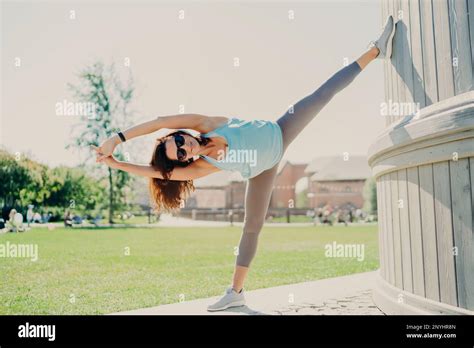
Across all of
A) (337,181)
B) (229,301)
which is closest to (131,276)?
(229,301)

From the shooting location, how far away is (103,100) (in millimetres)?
25484

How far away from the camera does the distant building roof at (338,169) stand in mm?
→ 48562

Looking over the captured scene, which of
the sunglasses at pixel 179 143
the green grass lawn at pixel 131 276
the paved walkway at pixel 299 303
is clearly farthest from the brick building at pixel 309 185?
the sunglasses at pixel 179 143

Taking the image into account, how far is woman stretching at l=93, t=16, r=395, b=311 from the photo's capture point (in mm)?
2975

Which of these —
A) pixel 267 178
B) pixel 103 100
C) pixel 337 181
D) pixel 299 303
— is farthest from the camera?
pixel 337 181

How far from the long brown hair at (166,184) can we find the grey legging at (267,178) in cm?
55

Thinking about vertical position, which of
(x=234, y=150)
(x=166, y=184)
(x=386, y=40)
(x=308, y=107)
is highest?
(x=386, y=40)

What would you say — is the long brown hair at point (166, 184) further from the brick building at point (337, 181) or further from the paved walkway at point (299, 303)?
the brick building at point (337, 181)

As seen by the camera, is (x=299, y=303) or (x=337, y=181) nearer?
(x=299, y=303)

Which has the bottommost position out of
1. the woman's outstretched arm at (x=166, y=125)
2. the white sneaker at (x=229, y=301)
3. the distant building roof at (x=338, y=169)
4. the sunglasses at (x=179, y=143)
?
the white sneaker at (x=229, y=301)

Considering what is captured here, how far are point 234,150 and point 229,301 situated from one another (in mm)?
1293

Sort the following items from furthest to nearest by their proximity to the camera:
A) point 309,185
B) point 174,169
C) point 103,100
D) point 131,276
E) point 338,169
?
point 338,169 < point 309,185 < point 103,100 < point 131,276 < point 174,169

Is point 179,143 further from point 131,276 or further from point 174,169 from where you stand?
point 131,276
